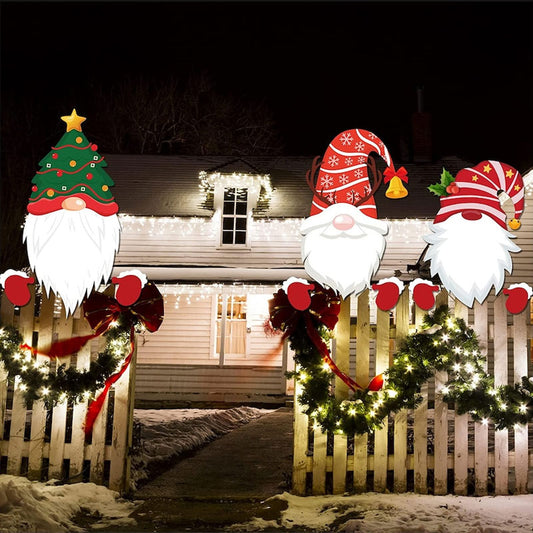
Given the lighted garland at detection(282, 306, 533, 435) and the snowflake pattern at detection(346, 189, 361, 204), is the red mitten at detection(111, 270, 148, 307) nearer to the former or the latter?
the lighted garland at detection(282, 306, 533, 435)

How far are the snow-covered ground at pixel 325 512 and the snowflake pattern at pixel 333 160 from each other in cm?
355

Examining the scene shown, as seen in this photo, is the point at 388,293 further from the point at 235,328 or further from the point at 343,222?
the point at 235,328

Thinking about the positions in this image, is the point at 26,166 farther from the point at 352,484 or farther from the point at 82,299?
the point at 352,484

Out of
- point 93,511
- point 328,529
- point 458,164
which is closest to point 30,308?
point 93,511

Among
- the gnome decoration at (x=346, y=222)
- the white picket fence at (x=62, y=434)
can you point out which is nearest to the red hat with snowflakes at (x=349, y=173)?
the gnome decoration at (x=346, y=222)

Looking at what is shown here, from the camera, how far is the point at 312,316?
6.05 metres

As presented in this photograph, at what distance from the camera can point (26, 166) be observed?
2606 centimetres

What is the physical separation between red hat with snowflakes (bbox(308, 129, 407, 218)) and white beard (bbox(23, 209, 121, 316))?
2.42 meters

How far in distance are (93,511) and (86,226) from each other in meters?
2.88

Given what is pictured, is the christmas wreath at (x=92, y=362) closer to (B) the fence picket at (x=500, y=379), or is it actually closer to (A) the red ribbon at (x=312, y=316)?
(A) the red ribbon at (x=312, y=316)

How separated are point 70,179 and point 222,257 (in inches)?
412

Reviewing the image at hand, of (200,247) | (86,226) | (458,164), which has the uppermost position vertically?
(458,164)

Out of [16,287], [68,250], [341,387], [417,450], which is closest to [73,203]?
[68,250]

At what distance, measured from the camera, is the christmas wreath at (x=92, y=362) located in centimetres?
614
